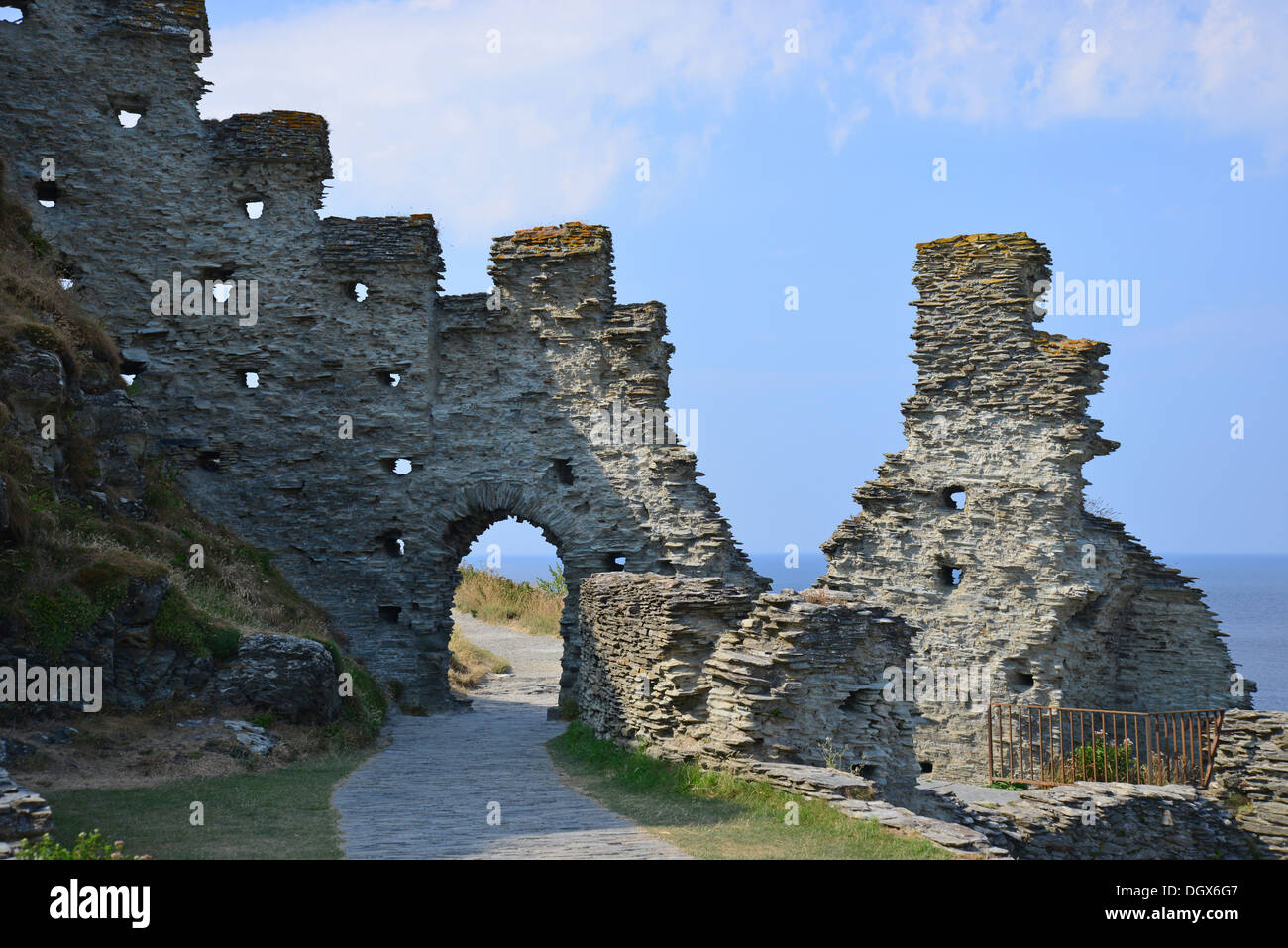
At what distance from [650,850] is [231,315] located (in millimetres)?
16449

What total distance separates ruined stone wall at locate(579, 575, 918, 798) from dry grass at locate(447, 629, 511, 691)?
11137 mm

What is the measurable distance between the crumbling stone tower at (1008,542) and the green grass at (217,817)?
36.7 ft

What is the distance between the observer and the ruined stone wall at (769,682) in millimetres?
11836

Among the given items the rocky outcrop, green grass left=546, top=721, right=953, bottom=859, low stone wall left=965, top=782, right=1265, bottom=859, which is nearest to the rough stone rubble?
low stone wall left=965, top=782, right=1265, bottom=859

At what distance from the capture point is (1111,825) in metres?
13.9

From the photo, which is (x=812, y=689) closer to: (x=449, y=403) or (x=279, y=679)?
(x=279, y=679)

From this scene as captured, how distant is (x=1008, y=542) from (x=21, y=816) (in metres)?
15.6

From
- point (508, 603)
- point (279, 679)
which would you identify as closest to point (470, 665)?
point (508, 603)

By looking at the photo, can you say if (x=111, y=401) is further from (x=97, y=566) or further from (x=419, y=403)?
(x=419, y=403)

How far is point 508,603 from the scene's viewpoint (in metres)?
35.7

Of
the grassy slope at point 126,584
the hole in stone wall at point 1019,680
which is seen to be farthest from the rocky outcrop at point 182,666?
the hole in stone wall at point 1019,680

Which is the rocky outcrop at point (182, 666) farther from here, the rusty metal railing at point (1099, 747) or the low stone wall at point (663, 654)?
the rusty metal railing at point (1099, 747)

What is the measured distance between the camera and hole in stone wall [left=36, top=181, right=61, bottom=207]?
69.6 feet

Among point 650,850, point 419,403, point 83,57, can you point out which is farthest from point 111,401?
point 650,850
